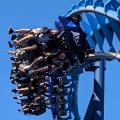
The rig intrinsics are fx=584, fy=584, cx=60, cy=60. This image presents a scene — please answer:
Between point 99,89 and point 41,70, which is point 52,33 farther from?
point 99,89

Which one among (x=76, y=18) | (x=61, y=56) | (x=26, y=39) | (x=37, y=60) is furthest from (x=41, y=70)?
(x=76, y=18)

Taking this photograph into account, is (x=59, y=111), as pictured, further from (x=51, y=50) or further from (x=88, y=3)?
(x=88, y=3)

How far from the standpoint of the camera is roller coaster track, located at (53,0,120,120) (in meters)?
8.49

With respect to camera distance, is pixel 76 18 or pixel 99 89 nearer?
pixel 76 18

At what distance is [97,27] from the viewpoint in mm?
9969

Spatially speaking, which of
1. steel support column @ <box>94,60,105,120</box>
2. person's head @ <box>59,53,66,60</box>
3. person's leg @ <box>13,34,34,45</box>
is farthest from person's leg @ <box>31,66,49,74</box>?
steel support column @ <box>94,60,105,120</box>

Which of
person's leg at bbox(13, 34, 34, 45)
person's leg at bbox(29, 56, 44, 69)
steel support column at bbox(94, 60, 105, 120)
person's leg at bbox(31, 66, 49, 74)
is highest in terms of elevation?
person's leg at bbox(13, 34, 34, 45)

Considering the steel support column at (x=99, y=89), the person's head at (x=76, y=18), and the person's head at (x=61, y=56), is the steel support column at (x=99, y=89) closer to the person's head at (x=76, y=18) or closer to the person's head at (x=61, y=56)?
the person's head at (x=76, y=18)

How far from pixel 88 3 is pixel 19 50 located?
1395 mm

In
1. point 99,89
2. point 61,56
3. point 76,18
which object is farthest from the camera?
point 99,89

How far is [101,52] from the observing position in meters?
9.55

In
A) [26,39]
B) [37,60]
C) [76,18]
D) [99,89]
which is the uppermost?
[76,18]

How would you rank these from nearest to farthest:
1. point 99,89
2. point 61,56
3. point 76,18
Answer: point 61,56 → point 76,18 → point 99,89

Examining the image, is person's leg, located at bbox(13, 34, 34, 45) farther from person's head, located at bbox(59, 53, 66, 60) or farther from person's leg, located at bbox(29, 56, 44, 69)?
person's head, located at bbox(59, 53, 66, 60)
